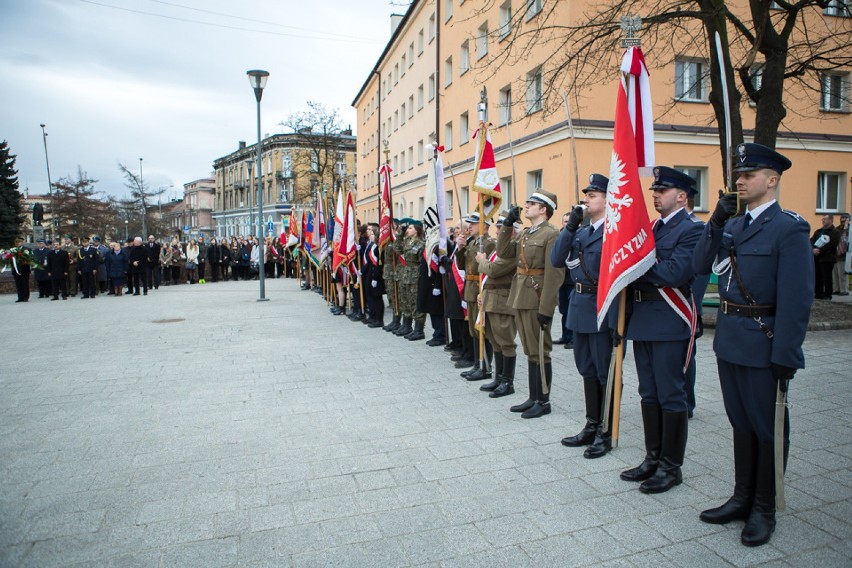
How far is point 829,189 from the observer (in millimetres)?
20500

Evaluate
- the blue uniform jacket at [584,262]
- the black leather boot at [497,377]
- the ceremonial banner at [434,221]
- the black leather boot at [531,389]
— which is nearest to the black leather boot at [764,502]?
the blue uniform jacket at [584,262]

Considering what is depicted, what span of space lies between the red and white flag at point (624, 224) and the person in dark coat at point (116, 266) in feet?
62.1

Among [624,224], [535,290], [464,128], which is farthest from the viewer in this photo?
[464,128]

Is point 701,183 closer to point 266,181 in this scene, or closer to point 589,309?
point 589,309

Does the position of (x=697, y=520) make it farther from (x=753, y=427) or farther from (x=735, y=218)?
(x=735, y=218)

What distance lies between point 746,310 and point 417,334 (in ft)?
23.4

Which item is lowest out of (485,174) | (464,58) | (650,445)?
(650,445)

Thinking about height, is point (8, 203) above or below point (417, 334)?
above

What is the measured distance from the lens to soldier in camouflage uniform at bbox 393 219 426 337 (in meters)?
10.0

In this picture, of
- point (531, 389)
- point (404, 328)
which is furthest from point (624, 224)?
point (404, 328)

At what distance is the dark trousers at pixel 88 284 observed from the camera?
19.1 m

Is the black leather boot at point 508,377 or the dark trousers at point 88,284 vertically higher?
the dark trousers at point 88,284

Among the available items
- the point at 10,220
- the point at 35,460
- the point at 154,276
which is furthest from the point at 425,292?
the point at 10,220

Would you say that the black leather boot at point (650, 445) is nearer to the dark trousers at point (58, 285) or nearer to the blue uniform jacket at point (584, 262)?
the blue uniform jacket at point (584, 262)
